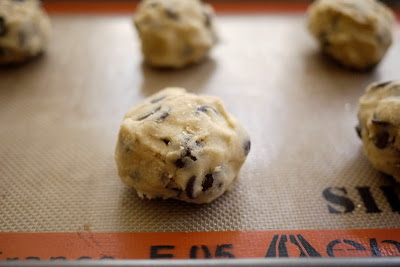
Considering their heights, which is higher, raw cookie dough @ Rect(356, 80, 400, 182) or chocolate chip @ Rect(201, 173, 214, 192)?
raw cookie dough @ Rect(356, 80, 400, 182)

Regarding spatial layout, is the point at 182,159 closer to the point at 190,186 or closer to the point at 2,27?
the point at 190,186

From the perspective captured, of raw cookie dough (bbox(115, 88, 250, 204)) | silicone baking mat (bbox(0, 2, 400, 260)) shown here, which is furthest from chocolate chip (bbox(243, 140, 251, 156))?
silicone baking mat (bbox(0, 2, 400, 260))

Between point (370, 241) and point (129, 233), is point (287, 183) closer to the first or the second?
point (370, 241)

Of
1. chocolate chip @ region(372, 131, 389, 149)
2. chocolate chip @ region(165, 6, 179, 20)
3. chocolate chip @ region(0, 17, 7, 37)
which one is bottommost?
chocolate chip @ region(0, 17, 7, 37)

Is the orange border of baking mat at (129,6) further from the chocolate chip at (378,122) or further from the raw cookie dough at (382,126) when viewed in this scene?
the chocolate chip at (378,122)

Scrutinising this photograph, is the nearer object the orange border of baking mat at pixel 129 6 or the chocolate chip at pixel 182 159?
the chocolate chip at pixel 182 159

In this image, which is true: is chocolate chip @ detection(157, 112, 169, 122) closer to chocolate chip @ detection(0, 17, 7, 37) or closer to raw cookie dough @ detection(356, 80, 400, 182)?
raw cookie dough @ detection(356, 80, 400, 182)

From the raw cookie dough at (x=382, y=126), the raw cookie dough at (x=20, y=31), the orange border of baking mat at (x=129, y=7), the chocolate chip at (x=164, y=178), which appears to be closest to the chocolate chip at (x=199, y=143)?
the chocolate chip at (x=164, y=178)
